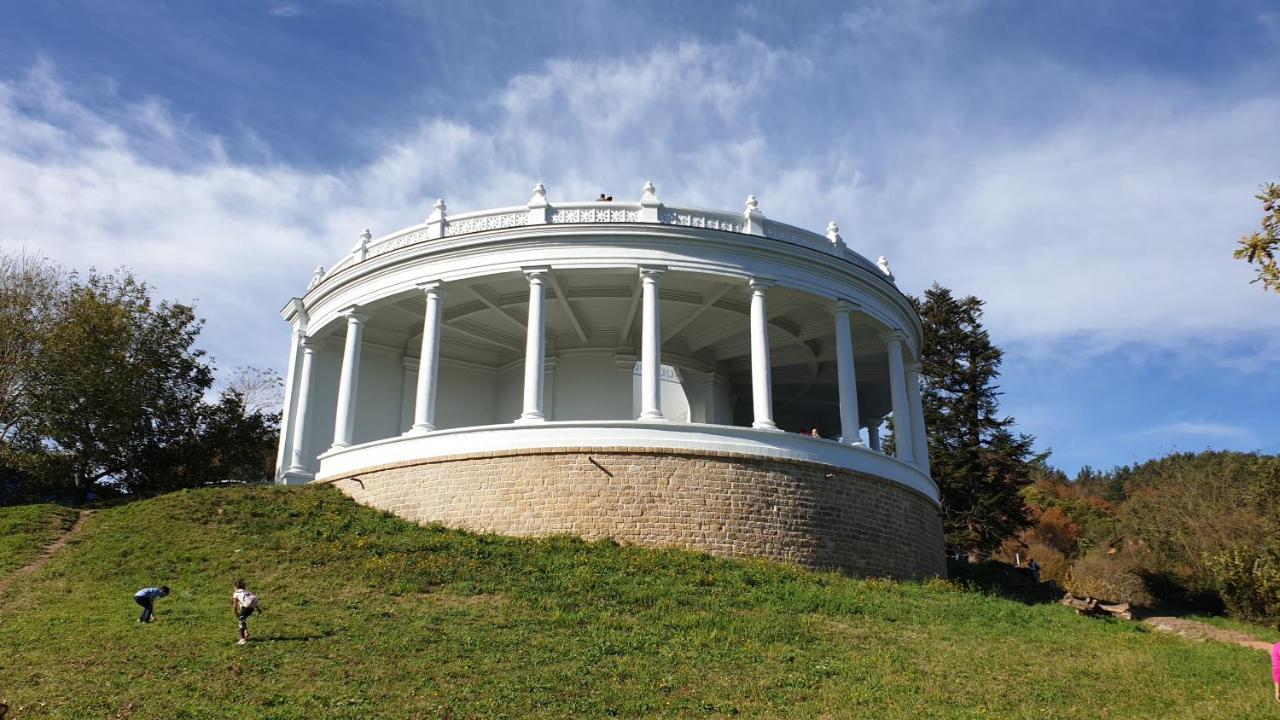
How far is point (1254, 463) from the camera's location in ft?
110

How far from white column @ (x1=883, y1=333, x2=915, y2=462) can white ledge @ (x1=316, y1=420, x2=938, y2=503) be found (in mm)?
3838

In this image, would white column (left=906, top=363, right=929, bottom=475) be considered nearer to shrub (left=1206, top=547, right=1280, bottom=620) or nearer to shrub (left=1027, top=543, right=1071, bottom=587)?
shrub (left=1206, top=547, right=1280, bottom=620)

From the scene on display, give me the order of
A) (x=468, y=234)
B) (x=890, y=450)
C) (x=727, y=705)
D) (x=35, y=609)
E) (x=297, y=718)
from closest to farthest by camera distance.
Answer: (x=297, y=718) → (x=727, y=705) → (x=35, y=609) → (x=468, y=234) → (x=890, y=450)

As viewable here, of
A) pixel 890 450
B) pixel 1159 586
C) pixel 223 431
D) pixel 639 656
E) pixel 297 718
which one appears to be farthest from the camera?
pixel 890 450

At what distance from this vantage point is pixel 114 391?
31.9 meters

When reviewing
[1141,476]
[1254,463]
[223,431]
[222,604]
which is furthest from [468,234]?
[1141,476]

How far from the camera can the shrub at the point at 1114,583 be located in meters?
31.7

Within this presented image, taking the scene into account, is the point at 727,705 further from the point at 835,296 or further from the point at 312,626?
the point at 835,296

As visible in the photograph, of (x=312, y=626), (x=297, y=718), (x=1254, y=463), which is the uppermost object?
(x=1254, y=463)

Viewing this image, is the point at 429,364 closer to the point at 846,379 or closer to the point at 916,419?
the point at 846,379

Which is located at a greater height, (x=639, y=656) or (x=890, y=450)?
(x=890, y=450)

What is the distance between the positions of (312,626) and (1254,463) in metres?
31.9

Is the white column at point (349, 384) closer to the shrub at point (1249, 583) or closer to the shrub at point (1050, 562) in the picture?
the shrub at point (1249, 583)

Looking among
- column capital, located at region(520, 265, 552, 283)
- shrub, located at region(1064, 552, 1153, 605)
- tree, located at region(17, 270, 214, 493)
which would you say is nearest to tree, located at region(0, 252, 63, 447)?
tree, located at region(17, 270, 214, 493)
